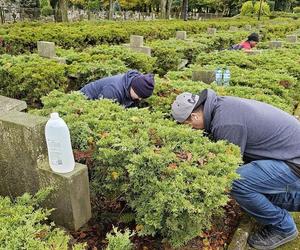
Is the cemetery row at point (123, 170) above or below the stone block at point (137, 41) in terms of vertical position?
below

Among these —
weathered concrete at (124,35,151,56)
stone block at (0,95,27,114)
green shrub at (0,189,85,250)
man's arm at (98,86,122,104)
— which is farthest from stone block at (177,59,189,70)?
green shrub at (0,189,85,250)

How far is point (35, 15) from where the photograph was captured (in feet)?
92.5

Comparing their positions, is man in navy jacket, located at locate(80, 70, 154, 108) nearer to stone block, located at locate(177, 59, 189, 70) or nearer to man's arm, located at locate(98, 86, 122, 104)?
man's arm, located at locate(98, 86, 122, 104)

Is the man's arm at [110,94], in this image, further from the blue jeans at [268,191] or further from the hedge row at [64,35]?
the hedge row at [64,35]

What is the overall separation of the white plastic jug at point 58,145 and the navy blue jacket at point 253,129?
1231 millimetres

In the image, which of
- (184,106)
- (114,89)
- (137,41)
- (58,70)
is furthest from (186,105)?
(137,41)

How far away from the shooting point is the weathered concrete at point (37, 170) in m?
2.51

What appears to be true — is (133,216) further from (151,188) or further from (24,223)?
(24,223)

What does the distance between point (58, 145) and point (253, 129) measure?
1.62m

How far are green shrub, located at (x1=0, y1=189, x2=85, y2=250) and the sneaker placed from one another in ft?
5.68

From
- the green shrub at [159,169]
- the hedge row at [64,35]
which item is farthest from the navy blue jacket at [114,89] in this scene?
the hedge row at [64,35]

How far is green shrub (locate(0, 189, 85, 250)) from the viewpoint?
1994 mm

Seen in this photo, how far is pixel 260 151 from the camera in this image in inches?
118

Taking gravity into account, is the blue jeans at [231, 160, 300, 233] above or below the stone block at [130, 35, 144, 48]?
below
